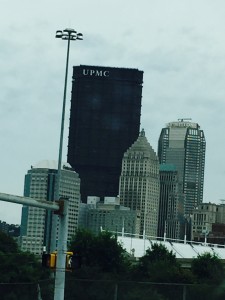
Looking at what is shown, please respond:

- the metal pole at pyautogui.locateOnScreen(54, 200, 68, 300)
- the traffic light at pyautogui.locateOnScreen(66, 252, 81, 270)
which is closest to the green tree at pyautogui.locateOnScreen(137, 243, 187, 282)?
the traffic light at pyautogui.locateOnScreen(66, 252, 81, 270)

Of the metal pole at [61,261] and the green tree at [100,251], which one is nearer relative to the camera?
the metal pole at [61,261]

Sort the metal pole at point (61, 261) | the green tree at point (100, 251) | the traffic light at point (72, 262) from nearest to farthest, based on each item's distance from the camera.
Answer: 1. the metal pole at point (61, 261)
2. the traffic light at point (72, 262)
3. the green tree at point (100, 251)

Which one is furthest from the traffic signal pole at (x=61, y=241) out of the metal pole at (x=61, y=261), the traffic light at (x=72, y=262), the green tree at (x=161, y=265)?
the green tree at (x=161, y=265)

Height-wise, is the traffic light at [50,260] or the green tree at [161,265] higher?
the green tree at [161,265]

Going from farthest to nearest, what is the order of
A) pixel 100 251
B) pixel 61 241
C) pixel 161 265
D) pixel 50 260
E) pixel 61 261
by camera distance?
pixel 100 251 → pixel 161 265 → pixel 61 241 → pixel 50 260 → pixel 61 261

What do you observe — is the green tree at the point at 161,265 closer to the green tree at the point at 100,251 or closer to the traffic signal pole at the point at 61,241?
the green tree at the point at 100,251

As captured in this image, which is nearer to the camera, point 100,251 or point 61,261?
point 61,261

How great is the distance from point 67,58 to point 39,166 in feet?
448

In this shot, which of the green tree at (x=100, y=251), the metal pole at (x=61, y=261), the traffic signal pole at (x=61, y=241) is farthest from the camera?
the green tree at (x=100, y=251)

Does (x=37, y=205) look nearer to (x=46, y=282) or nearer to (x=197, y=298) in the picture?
(x=46, y=282)

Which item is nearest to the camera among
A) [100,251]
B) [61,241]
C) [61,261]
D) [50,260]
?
[61,261]

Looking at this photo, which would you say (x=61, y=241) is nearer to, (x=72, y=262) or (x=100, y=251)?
(x=72, y=262)

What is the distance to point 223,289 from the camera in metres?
39.0

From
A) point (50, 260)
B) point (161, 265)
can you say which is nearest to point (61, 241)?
point (50, 260)
